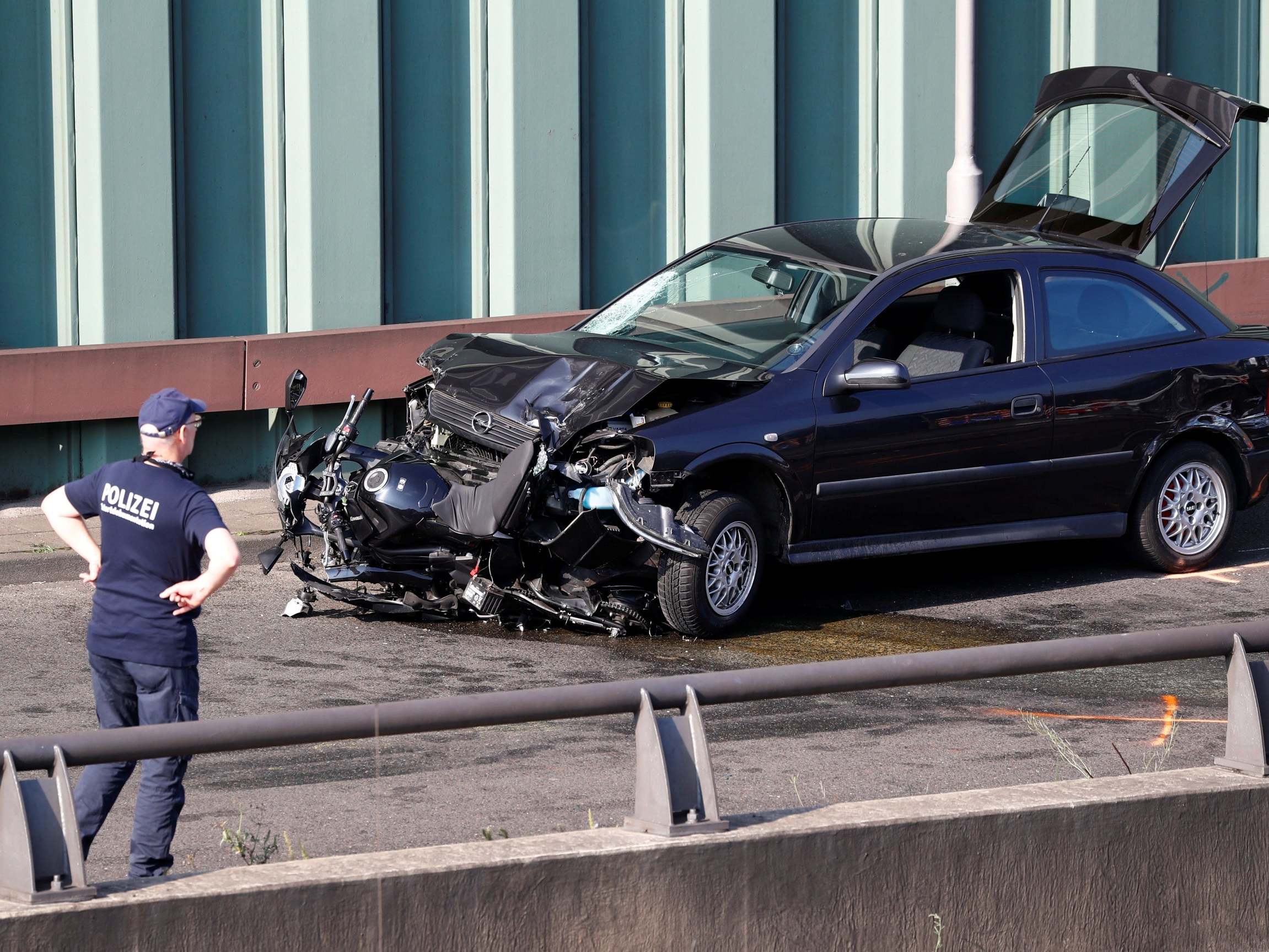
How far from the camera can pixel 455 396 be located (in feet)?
29.9

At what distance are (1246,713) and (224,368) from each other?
854cm

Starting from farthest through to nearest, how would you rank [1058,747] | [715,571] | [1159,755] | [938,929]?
[715,571] < [1159,755] < [1058,747] < [938,929]

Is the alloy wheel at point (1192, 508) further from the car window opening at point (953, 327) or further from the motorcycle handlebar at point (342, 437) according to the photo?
the motorcycle handlebar at point (342, 437)

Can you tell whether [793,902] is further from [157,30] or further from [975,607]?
[157,30]

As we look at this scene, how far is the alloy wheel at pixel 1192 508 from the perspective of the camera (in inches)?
402

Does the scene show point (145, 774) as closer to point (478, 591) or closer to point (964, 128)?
point (478, 591)

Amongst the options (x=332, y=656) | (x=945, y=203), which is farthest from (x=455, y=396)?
(x=945, y=203)

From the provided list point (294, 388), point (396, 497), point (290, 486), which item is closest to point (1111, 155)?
point (396, 497)

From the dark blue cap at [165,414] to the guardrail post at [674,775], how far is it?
1.78 metres

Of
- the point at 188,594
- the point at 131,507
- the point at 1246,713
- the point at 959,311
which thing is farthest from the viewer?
the point at 959,311

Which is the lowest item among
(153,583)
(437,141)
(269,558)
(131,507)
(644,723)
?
(269,558)

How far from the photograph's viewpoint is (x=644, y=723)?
15.0 ft

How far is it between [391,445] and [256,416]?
12.0ft

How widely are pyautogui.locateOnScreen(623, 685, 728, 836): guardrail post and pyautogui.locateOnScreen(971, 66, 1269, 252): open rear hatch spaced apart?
21.6 feet
